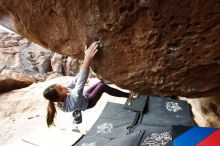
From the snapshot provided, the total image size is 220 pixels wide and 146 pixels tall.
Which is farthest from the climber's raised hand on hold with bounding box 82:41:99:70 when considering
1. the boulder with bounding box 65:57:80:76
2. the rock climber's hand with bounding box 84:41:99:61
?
the boulder with bounding box 65:57:80:76

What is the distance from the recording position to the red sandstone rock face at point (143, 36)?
1752mm

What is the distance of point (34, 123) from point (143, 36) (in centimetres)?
435

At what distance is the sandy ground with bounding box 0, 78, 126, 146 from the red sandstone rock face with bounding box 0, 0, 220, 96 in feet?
7.96

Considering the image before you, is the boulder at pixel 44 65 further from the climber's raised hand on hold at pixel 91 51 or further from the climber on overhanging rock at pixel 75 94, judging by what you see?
the climber's raised hand on hold at pixel 91 51

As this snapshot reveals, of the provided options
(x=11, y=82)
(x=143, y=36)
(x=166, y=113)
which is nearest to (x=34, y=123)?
(x=11, y=82)

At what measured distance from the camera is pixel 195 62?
6.17ft

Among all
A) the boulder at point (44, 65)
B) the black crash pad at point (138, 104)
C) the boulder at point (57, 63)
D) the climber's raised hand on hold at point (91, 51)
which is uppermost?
the climber's raised hand on hold at point (91, 51)

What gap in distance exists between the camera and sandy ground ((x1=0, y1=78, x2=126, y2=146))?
4.74m

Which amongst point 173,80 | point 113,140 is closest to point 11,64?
point 113,140

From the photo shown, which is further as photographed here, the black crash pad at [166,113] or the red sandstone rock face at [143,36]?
the black crash pad at [166,113]

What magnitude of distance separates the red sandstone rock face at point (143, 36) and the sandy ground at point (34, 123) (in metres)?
2.43

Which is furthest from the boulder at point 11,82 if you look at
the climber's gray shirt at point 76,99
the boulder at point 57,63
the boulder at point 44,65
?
the climber's gray shirt at point 76,99

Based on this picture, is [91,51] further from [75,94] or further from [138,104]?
[138,104]

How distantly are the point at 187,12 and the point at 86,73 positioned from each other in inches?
39.3
